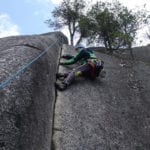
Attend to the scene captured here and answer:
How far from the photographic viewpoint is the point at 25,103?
5.69 m

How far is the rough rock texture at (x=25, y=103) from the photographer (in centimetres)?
489

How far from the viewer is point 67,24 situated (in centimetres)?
3825

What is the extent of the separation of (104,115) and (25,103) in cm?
331

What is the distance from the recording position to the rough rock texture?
4.89 metres

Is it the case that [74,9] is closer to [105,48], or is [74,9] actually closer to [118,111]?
[105,48]

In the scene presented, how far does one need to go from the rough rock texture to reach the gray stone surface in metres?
0.47

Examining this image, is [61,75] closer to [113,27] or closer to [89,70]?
[89,70]

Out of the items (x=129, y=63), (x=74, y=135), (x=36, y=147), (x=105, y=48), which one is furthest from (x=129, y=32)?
(x=36, y=147)

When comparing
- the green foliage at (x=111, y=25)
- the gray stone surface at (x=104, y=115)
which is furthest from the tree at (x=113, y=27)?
the gray stone surface at (x=104, y=115)

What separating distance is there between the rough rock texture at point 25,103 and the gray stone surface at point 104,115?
475 millimetres

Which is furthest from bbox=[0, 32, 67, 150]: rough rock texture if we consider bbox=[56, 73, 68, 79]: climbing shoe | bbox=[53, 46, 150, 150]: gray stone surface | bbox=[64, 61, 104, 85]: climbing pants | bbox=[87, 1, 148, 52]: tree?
bbox=[87, 1, 148, 52]: tree

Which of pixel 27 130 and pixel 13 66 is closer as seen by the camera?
pixel 27 130

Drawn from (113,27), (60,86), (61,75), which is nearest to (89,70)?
(61,75)

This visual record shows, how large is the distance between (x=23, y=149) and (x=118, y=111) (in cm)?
455
